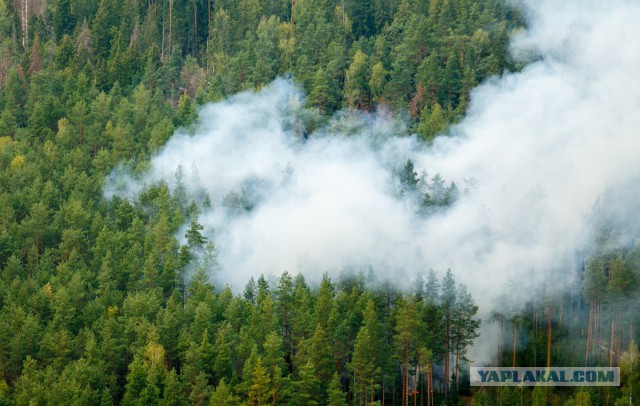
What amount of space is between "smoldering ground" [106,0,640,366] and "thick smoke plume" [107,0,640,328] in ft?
0.39

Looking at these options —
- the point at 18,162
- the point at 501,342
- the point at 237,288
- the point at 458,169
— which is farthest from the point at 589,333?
the point at 18,162

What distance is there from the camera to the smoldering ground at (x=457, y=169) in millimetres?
87500

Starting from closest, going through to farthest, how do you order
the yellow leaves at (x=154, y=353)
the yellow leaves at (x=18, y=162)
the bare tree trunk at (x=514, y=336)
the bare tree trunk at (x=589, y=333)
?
the yellow leaves at (x=154, y=353), the bare tree trunk at (x=589, y=333), the bare tree trunk at (x=514, y=336), the yellow leaves at (x=18, y=162)

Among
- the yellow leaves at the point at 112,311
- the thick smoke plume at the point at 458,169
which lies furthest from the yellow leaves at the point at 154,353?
the thick smoke plume at the point at 458,169

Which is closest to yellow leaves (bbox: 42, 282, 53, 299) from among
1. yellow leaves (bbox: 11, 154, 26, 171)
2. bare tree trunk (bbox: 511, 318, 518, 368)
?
yellow leaves (bbox: 11, 154, 26, 171)

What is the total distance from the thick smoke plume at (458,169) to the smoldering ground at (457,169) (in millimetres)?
118

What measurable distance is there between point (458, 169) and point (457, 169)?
9 cm

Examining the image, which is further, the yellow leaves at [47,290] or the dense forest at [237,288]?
the yellow leaves at [47,290]

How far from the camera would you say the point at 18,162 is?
333 ft

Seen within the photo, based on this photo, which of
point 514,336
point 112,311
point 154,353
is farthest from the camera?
point 112,311

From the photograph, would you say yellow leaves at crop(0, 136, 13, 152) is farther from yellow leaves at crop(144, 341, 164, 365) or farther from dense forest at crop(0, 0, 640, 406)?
yellow leaves at crop(144, 341, 164, 365)
